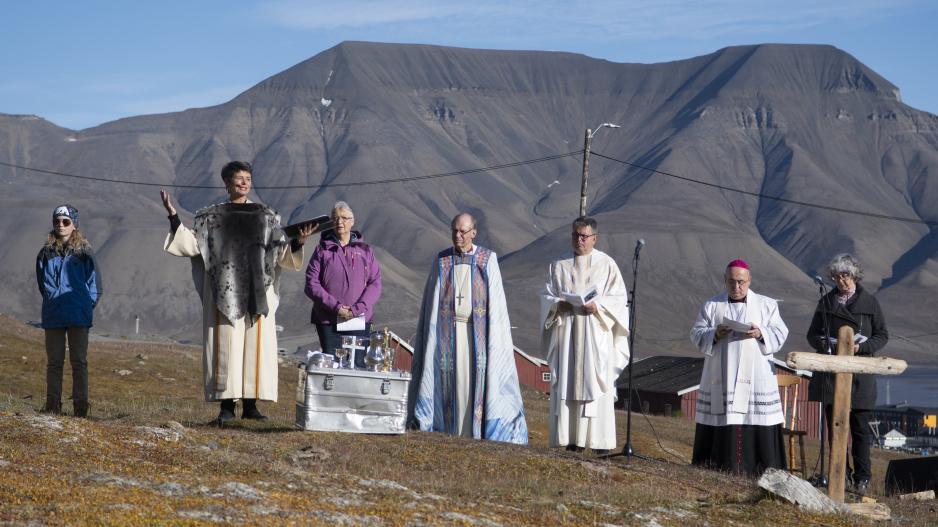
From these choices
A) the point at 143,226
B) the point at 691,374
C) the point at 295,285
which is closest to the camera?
the point at 691,374

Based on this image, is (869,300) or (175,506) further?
(869,300)

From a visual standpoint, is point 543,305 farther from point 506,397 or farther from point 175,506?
point 175,506

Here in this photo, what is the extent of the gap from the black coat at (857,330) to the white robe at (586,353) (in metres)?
Result: 1.85

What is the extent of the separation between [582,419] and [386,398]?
8.18 ft

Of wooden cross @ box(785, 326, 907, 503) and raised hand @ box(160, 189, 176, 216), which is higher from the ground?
raised hand @ box(160, 189, 176, 216)

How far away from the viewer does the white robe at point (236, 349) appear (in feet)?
37.8

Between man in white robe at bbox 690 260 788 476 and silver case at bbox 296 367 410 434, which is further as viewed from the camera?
man in white robe at bbox 690 260 788 476

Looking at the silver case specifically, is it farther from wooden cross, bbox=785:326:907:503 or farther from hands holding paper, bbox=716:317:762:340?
wooden cross, bbox=785:326:907:503

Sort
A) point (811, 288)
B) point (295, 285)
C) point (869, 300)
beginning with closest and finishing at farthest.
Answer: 1. point (869, 300)
2. point (295, 285)
3. point (811, 288)

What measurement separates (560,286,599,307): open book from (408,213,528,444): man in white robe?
777mm

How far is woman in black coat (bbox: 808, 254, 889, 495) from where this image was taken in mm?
12375

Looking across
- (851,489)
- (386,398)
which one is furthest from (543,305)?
(851,489)

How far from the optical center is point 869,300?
1262 cm

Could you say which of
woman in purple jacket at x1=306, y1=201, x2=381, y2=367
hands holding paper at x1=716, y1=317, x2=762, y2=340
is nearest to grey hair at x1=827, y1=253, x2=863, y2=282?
hands holding paper at x1=716, y1=317, x2=762, y2=340
